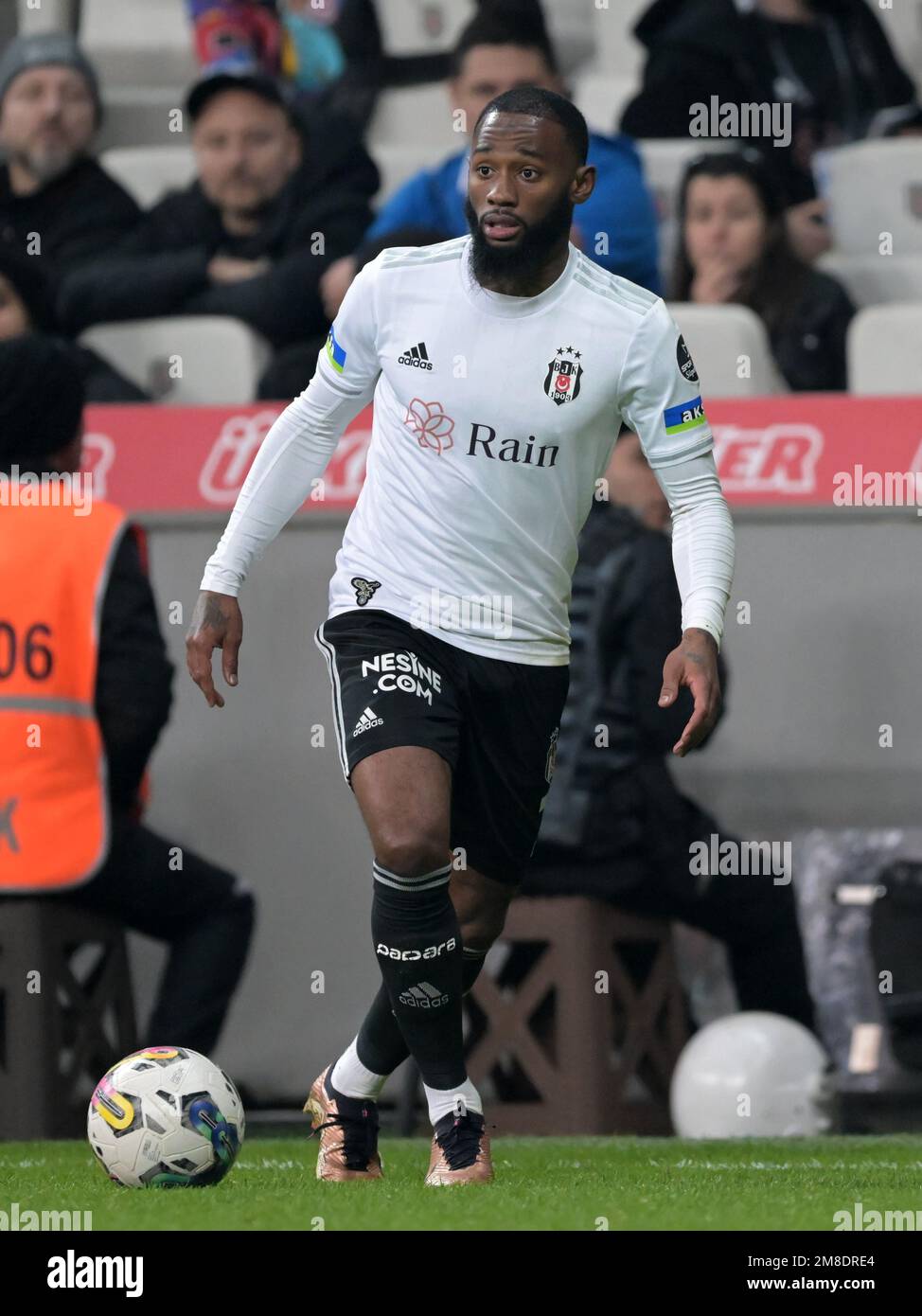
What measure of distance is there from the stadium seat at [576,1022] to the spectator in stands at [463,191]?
2364 millimetres

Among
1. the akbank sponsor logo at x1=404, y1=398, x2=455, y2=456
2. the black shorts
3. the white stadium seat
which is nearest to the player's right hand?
the black shorts

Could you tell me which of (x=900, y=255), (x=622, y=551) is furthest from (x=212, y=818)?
(x=900, y=255)

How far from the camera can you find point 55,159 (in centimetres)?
1004

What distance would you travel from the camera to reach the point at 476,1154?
4.55 m

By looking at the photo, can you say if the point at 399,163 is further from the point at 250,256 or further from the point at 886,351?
the point at 886,351

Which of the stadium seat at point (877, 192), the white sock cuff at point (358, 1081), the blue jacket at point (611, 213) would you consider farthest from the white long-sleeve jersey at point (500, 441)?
the stadium seat at point (877, 192)

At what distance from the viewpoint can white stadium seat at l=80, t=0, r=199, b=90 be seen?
1182cm

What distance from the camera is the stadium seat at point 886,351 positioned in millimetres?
8242

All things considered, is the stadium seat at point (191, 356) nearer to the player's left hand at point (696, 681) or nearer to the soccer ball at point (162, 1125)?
the soccer ball at point (162, 1125)

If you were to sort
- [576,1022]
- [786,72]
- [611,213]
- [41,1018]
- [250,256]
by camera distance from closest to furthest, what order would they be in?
[41,1018]
[576,1022]
[611,213]
[250,256]
[786,72]

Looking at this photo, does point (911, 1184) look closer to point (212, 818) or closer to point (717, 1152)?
point (717, 1152)

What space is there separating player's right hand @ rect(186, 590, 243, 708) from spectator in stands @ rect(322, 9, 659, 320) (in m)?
3.21

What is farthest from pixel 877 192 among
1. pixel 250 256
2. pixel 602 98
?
pixel 250 256

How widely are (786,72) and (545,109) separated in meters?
5.87
